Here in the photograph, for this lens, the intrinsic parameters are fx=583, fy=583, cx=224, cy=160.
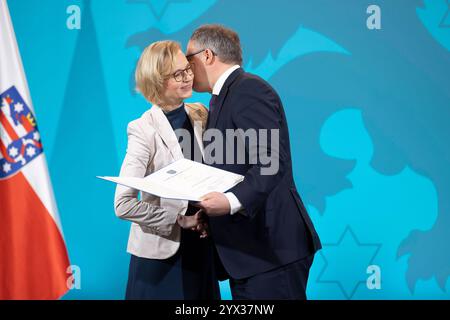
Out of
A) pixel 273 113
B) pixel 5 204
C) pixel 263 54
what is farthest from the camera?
pixel 263 54

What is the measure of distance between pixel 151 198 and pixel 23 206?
1.02 m

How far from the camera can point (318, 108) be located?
377 cm

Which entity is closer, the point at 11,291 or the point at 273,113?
the point at 273,113

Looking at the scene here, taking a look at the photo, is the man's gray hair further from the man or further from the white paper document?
the white paper document

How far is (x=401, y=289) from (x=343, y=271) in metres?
0.41

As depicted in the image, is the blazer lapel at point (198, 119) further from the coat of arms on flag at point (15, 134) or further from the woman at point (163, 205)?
the coat of arms on flag at point (15, 134)

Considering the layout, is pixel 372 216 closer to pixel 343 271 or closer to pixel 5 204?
pixel 343 271

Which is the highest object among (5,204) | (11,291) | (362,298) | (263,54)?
(263,54)

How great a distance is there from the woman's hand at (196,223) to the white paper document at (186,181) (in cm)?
29

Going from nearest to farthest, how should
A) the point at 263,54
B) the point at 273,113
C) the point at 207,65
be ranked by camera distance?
the point at 273,113, the point at 207,65, the point at 263,54

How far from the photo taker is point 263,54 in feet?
12.3

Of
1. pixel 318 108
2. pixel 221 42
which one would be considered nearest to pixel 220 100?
pixel 221 42

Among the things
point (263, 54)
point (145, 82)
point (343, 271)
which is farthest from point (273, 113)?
point (343, 271)

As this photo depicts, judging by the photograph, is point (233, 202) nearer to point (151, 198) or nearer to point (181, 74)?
point (151, 198)
